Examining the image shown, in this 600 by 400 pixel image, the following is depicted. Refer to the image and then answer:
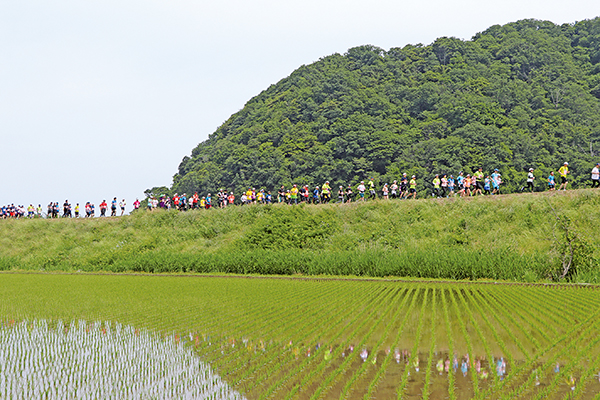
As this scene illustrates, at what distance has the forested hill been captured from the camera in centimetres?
5119

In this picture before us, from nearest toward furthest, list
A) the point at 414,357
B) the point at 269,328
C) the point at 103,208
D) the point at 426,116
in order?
the point at 414,357
the point at 269,328
the point at 103,208
the point at 426,116

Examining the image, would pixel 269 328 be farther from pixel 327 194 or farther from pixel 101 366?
pixel 327 194

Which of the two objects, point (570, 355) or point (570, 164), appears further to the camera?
point (570, 164)

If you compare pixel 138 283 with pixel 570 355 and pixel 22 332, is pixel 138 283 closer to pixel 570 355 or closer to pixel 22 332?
pixel 22 332

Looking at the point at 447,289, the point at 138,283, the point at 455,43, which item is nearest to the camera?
the point at 447,289

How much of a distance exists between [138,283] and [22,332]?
9.62 metres

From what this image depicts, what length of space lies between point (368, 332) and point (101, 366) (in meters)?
4.30

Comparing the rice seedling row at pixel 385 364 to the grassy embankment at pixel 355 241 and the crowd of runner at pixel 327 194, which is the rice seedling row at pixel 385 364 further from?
the crowd of runner at pixel 327 194

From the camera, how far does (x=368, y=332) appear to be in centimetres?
859

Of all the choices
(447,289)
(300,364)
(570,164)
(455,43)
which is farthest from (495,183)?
(455,43)

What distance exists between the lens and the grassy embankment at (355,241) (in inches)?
729

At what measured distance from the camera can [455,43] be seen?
8081 centimetres

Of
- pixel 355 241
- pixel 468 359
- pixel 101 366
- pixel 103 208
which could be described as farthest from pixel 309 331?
pixel 103 208

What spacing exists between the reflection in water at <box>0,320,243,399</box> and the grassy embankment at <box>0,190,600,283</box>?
518 inches
